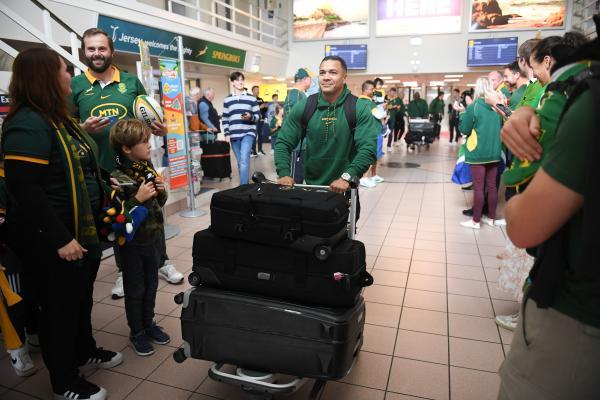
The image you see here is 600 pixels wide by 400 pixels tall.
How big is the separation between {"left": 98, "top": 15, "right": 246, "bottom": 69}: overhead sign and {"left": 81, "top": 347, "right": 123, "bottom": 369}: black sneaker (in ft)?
13.0

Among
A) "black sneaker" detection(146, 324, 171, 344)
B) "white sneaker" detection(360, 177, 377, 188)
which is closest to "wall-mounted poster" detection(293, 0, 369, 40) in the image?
"white sneaker" detection(360, 177, 377, 188)

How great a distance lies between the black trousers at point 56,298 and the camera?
183 cm

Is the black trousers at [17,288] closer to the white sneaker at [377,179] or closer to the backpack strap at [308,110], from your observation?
the backpack strap at [308,110]

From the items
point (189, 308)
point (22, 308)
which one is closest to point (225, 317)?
point (189, 308)

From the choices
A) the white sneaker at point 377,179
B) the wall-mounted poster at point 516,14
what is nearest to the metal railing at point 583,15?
the wall-mounted poster at point 516,14

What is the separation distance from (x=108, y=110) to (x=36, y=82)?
1.16 meters

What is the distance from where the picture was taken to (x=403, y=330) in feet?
8.65

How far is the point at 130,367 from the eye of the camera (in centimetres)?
229

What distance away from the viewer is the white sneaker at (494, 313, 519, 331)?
264 centimetres

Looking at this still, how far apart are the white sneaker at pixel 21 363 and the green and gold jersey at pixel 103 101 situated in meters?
1.24

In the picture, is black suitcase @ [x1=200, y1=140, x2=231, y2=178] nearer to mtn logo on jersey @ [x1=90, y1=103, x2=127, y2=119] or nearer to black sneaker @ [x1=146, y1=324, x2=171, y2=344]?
mtn logo on jersey @ [x1=90, y1=103, x2=127, y2=119]

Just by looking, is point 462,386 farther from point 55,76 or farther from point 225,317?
point 55,76

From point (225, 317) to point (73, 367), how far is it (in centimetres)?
85

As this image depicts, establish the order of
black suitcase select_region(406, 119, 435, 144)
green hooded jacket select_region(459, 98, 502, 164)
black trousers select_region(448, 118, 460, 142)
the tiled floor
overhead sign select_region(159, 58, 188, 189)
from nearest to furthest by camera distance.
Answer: the tiled floor < green hooded jacket select_region(459, 98, 502, 164) < overhead sign select_region(159, 58, 188, 189) < black suitcase select_region(406, 119, 435, 144) < black trousers select_region(448, 118, 460, 142)
